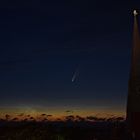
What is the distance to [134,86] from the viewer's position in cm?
2094

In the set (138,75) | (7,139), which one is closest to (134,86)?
(138,75)

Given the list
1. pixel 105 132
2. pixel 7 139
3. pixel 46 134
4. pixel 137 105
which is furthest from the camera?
pixel 105 132

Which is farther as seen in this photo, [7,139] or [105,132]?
[105,132]

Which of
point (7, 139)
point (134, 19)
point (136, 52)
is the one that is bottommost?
point (7, 139)

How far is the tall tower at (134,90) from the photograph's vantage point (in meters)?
20.8

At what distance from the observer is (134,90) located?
20.9 m

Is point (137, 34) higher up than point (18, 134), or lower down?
higher up

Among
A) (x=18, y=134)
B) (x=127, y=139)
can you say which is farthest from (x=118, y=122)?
(x=127, y=139)

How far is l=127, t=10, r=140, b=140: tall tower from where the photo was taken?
2077 cm

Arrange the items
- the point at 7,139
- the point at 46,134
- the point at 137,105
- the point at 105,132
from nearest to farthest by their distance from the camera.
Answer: the point at 137,105 → the point at 7,139 → the point at 46,134 → the point at 105,132

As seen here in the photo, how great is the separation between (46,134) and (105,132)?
22.9 ft

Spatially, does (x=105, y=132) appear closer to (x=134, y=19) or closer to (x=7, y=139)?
(x=7, y=139)

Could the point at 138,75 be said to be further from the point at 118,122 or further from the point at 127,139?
the point at 118,122

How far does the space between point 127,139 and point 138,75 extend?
3.06 metres
